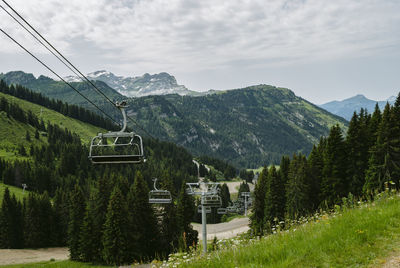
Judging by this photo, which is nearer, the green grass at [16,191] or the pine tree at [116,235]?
the pine tree at [116,235]

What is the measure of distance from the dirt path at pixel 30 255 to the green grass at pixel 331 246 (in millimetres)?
70176

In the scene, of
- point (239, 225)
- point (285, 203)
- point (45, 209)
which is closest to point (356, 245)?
point (285, 203)

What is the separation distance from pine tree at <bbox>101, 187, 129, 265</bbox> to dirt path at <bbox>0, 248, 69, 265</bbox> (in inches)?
887

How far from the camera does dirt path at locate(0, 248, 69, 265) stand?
212 feet

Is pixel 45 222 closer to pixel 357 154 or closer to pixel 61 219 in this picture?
pixel 61 219

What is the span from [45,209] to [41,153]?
72646mm

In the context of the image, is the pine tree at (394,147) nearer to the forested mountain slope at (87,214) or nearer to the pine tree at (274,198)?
the pine tree at (274,198)

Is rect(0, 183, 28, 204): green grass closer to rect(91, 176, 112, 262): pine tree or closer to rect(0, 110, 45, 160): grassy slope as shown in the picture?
rect(0, 110, 45, 160): grassy slope

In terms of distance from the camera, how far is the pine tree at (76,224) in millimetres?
59375

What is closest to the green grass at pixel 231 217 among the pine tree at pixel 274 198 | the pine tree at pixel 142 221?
the pine tree at pixel 274 198

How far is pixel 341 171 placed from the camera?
4678 cm

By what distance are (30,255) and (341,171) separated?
72622 mm

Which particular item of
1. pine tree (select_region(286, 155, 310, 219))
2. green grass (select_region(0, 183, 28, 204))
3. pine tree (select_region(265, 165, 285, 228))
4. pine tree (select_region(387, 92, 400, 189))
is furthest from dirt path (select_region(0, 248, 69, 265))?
pine tree (select_region(387, 92, 400, 189))

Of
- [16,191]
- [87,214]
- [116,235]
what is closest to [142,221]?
[116,235]
